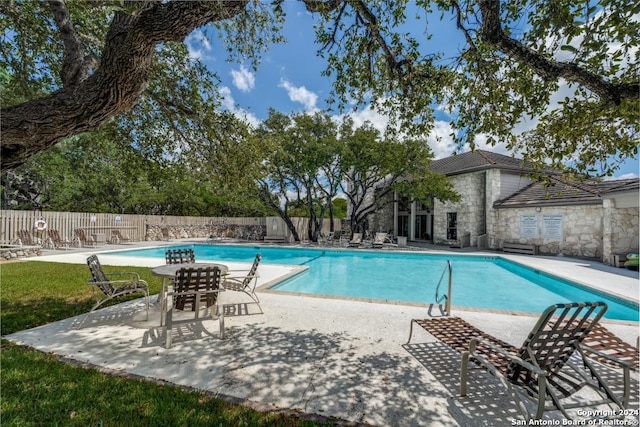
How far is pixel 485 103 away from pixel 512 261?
1087cm

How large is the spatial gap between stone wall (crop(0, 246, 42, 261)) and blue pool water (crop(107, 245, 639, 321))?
3204mm

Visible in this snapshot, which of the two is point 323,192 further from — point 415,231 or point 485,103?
point 485,103

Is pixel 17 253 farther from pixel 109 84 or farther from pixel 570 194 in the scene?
pixel 570 194

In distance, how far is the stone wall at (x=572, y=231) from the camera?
13.1m

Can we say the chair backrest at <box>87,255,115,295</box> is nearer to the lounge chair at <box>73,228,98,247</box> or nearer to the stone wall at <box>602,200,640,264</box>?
the lounge chair at <box>73,228,98,247</box>

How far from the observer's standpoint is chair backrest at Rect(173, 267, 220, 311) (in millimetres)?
4180

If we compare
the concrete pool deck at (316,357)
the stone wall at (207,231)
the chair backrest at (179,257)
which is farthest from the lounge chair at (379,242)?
the chair backrest at (179,257)

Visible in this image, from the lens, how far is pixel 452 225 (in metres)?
19.4

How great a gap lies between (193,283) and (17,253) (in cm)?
1255

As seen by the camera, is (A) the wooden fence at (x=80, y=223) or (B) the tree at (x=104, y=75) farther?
(A) the wooden fence at (x=80, y=223)

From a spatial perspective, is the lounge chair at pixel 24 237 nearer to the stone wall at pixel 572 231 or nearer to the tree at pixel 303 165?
the tree at pixel 303 165

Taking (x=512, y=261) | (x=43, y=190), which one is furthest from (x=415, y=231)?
(x=43, y=190)

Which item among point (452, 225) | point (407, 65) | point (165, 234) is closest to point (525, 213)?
point (452, 225)

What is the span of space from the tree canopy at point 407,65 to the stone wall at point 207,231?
17.8 metres
